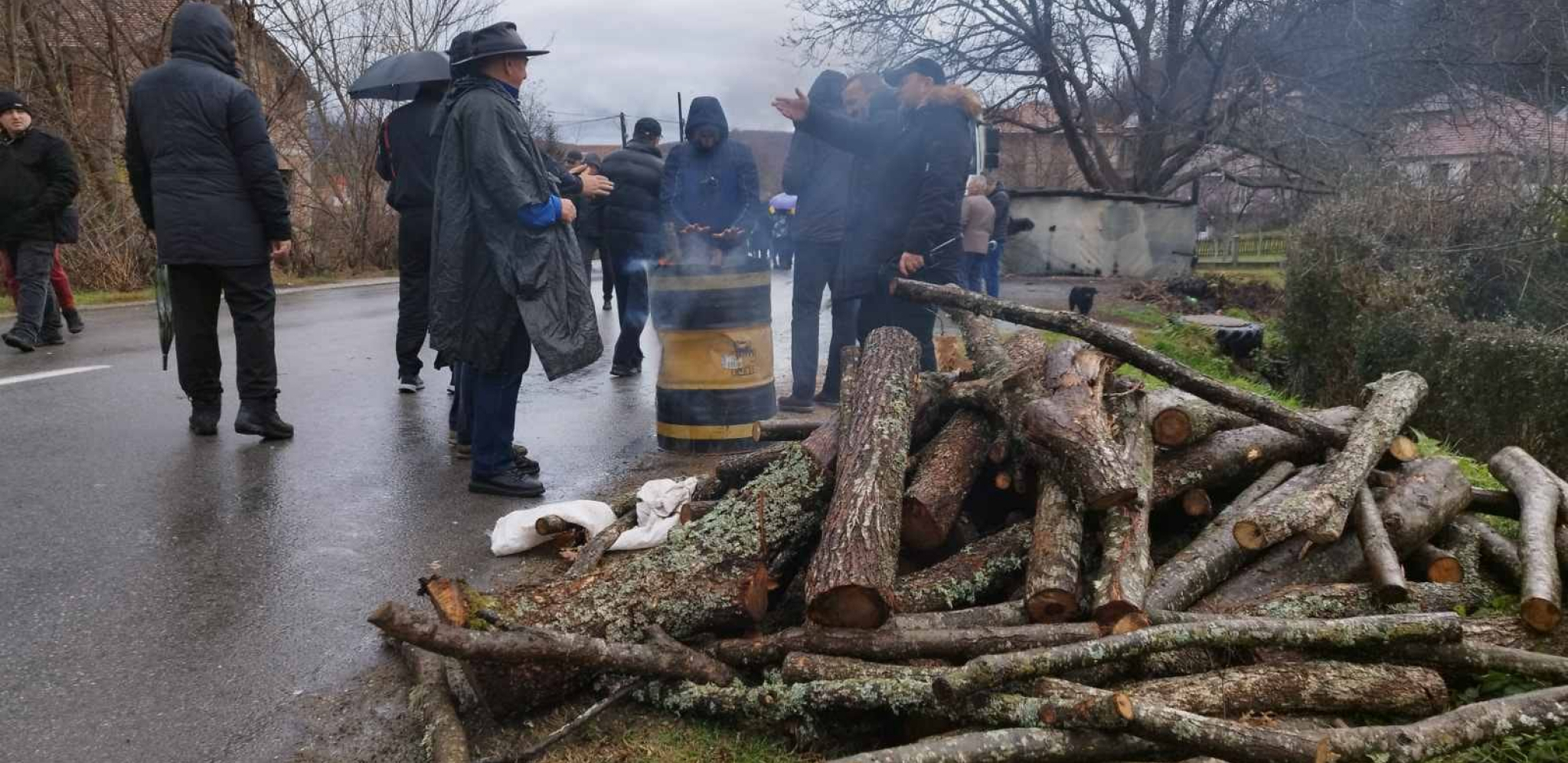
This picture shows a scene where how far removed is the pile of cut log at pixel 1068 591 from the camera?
2609mm

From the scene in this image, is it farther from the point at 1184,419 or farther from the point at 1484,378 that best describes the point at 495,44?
the point at 1484,378

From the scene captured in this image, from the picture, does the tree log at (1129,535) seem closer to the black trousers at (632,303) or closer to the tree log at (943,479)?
the tree log at (943,479)

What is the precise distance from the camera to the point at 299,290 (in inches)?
707

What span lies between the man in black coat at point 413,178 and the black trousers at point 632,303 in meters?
1.74

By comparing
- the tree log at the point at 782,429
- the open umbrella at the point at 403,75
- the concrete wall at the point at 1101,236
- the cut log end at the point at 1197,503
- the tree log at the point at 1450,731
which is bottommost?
the tree log at the point at 1450,731

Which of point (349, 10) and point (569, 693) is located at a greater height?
point (349, 10)

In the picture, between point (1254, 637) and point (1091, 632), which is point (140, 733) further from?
point (1254, 637)

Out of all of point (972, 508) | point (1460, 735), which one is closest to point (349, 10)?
point (972, 508)

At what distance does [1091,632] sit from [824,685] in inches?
29.0

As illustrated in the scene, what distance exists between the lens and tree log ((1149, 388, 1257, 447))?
3986mm

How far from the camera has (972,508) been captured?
13.3 ft

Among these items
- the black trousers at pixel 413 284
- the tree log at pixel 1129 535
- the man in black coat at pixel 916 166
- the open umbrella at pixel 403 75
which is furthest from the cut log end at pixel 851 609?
the open umbrella at pixel 403 75

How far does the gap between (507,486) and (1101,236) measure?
22070mm

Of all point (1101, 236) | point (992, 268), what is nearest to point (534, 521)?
point (992, 268)
